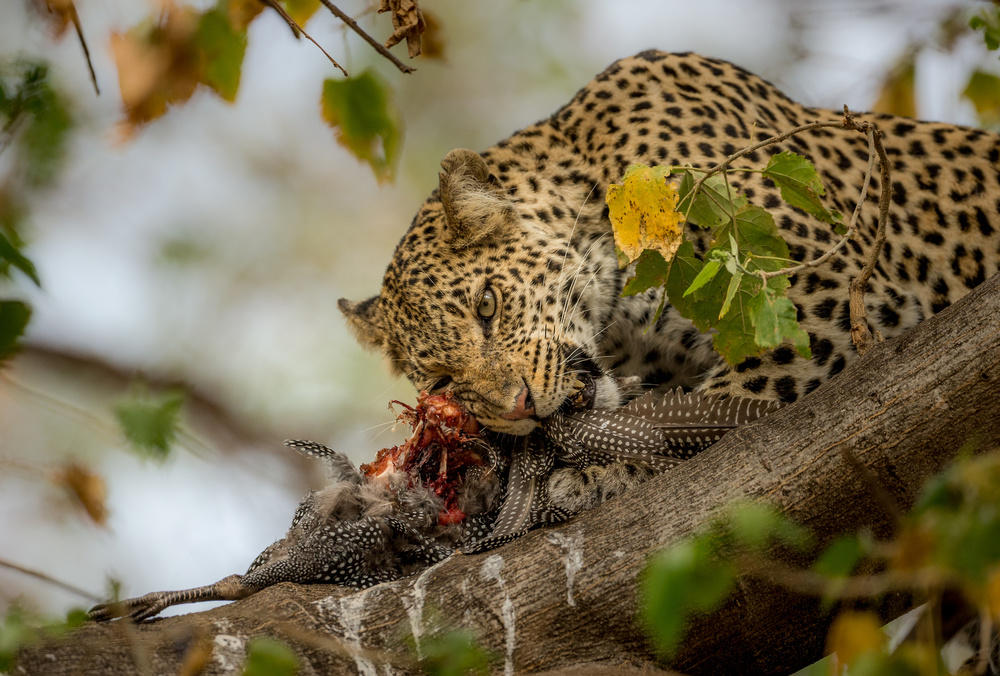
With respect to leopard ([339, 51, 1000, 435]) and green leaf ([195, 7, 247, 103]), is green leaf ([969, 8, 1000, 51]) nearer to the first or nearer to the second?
leopard ([339, 51, 1000, 435])

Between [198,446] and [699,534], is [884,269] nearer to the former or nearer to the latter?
[699,534]

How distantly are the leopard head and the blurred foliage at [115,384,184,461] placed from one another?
65.1 inches

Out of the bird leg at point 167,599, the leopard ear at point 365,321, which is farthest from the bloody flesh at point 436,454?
the leopard ear at point 365,321

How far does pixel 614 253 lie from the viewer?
5688 millimetres

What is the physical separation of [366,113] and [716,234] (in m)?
1.47

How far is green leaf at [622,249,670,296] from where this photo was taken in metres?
3.84

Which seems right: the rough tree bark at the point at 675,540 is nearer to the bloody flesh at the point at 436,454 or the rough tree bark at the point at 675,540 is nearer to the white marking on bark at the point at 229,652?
the white marking on bark at the point at 229,652

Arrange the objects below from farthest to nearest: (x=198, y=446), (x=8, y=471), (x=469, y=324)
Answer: (x=469, y=324)
(x=198, y=446)
(x=8, y=471)

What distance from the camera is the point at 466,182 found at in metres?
5.52

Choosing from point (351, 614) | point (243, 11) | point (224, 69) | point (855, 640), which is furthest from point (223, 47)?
point (855, 640)

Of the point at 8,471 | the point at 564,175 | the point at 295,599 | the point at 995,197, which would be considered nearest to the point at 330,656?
the point at 295,599

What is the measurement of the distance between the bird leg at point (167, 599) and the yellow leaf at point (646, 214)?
1.94 meters

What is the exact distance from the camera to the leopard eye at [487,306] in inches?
207

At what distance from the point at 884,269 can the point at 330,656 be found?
3592 mm
